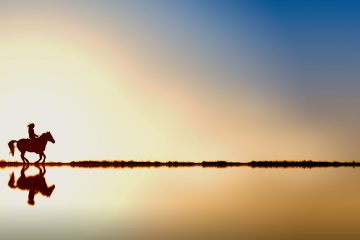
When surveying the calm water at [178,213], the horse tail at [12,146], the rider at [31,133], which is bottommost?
the calm water at [178,213]

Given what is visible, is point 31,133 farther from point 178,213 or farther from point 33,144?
point 178,213

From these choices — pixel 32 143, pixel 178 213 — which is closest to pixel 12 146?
pixel 32 143

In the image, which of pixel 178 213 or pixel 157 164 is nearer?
pixel 178 213

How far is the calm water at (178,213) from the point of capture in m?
8.88

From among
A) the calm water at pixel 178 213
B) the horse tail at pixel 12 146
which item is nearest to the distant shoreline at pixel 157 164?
the horse tail at pixel 12 146

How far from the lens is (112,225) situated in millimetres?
9531

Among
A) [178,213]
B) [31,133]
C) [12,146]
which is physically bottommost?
[178,213]

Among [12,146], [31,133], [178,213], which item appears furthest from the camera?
[12,146]

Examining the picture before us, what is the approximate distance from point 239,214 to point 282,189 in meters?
6.35

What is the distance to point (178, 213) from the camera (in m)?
11.2

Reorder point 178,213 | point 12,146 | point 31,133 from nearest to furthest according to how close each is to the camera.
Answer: point 178,213 < point 31,133 < point 12,146

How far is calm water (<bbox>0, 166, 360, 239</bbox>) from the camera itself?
8883mm

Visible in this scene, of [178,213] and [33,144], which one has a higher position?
[33,144]

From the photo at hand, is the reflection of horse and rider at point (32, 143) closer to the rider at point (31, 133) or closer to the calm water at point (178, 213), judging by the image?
the rider at point (31, 133)
